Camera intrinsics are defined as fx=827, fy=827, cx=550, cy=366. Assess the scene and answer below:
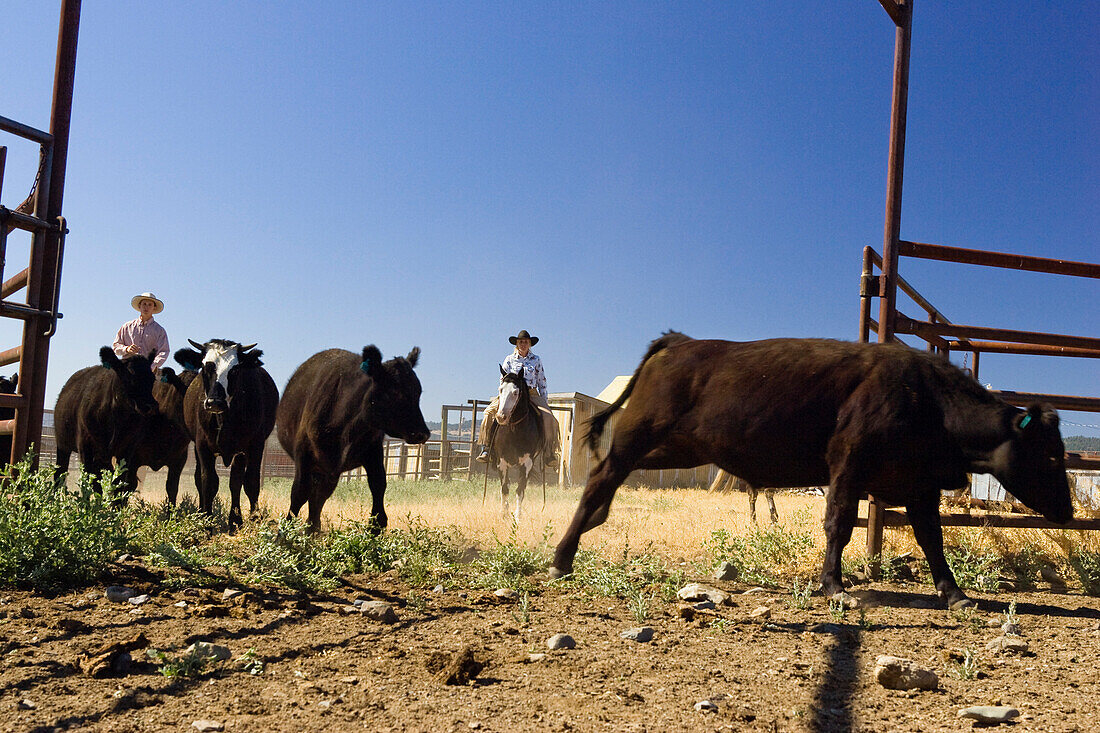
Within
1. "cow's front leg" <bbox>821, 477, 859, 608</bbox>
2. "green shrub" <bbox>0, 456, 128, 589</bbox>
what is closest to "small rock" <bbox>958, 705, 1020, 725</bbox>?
"cow's front leg" <bbox>821, 477, 859, 608</bbox>

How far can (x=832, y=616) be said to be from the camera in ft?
14.1

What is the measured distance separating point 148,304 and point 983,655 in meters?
8.01

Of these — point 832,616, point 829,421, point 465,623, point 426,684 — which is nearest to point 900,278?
point 829,421

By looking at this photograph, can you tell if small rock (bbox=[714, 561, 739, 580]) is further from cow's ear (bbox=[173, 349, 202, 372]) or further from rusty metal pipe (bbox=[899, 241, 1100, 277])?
cow's ear (bbox=[173, 349, 202, 372])

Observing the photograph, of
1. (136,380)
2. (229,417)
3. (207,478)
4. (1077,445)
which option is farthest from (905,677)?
(1077,445)

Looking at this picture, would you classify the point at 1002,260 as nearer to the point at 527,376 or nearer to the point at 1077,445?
the point at 527,376

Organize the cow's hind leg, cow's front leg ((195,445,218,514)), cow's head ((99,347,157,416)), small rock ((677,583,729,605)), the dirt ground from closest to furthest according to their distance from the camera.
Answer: the dirt ground → small rock ((677,583,729,605)) → the cow's hind leg → cow's head ((99,347,157,416)) → cow's front leg ((195,445,218,514))

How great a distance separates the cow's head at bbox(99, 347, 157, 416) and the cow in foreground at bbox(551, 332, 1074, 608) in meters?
4.50

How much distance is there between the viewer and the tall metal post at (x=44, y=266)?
5836 millimetres

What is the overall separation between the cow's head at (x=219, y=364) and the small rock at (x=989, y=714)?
19.8ft

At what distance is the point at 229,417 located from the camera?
759 centimetres

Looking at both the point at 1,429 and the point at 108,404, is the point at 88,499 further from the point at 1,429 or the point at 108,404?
the point at 108,404

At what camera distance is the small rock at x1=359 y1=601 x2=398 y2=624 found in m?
3.96

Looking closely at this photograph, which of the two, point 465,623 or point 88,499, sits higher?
point 88,499
